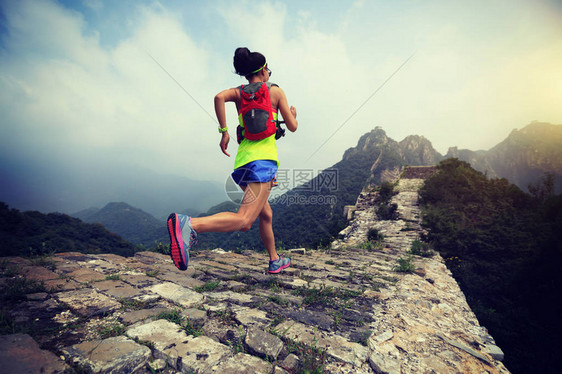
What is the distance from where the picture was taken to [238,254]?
4020mm

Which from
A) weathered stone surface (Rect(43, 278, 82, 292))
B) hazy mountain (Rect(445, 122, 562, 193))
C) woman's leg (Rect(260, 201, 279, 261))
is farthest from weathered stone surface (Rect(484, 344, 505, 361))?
hazy mountain (Rect(445, 122, 562, 193))

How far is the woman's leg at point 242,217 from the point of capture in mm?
1932

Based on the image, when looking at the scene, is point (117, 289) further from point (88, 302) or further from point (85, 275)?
point (85, 275)

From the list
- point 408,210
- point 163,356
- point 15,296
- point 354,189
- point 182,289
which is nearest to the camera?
point 163,356

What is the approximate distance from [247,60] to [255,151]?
1.01 m

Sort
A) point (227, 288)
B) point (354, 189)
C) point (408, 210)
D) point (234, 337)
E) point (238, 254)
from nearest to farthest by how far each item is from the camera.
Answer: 1. point (234, 337)
2. point (227, 288)
3. point (238, 254)
4. point (408, 210)
5. point (354, 189)

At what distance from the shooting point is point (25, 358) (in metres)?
0.97

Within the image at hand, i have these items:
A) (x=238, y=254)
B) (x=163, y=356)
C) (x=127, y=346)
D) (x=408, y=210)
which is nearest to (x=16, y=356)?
(x=127, y=346)

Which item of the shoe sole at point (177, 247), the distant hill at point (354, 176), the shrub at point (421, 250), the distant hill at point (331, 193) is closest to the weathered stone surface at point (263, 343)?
the shoe sole at point (177, 247)

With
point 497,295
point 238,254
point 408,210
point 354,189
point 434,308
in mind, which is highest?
point 354,189

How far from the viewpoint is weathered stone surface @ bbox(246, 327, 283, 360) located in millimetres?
1240

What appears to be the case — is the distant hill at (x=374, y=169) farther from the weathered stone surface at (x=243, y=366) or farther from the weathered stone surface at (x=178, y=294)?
the weathered stone surface at (x=243, y=366)

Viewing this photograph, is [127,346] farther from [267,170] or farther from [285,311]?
[267,170]

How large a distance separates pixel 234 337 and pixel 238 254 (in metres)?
2.71
